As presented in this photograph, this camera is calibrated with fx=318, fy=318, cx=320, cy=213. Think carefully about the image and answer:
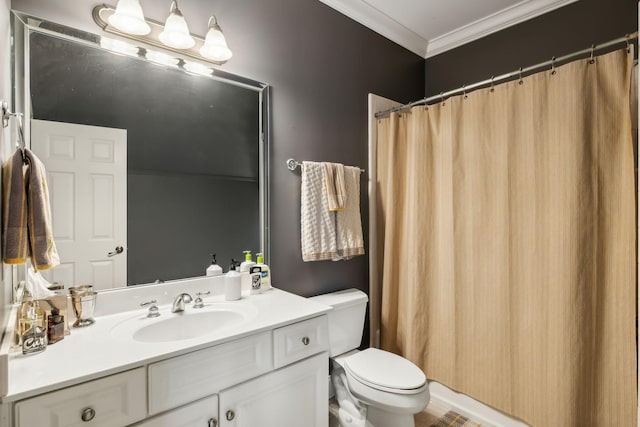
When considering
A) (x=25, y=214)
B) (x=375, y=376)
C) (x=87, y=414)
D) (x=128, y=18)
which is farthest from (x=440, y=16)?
(x=87, y=414)

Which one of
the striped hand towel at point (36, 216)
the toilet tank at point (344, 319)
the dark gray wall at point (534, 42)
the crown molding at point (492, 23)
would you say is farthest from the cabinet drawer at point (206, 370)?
the crown molding at point (492, 23)

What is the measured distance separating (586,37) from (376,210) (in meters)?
1.68

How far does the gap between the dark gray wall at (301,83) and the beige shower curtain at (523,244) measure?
33 cm

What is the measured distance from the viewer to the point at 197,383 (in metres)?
1.03

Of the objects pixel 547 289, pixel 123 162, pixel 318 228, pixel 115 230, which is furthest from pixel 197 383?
pixel 547 289

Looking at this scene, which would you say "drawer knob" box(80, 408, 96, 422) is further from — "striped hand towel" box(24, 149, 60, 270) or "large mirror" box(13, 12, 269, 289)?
"large mirror" box(13, 12, 269, 289)

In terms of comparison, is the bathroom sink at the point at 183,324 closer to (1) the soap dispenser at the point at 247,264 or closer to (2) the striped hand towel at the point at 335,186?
(1) the soap dispenser at the point at 247,264

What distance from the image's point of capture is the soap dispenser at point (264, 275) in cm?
165

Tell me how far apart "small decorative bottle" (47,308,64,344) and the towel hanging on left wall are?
0.18 meters

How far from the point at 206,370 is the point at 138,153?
941 millimetres

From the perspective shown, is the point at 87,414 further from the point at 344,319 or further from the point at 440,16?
the point at 440,16

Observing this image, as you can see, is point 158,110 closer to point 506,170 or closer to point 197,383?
point 197,383

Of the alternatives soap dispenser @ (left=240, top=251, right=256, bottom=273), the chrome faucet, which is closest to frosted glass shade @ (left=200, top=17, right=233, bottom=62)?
soap dispenser @ (left=240, top=251, right=256, bottom=273)

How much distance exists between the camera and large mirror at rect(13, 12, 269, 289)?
3.94 feet
